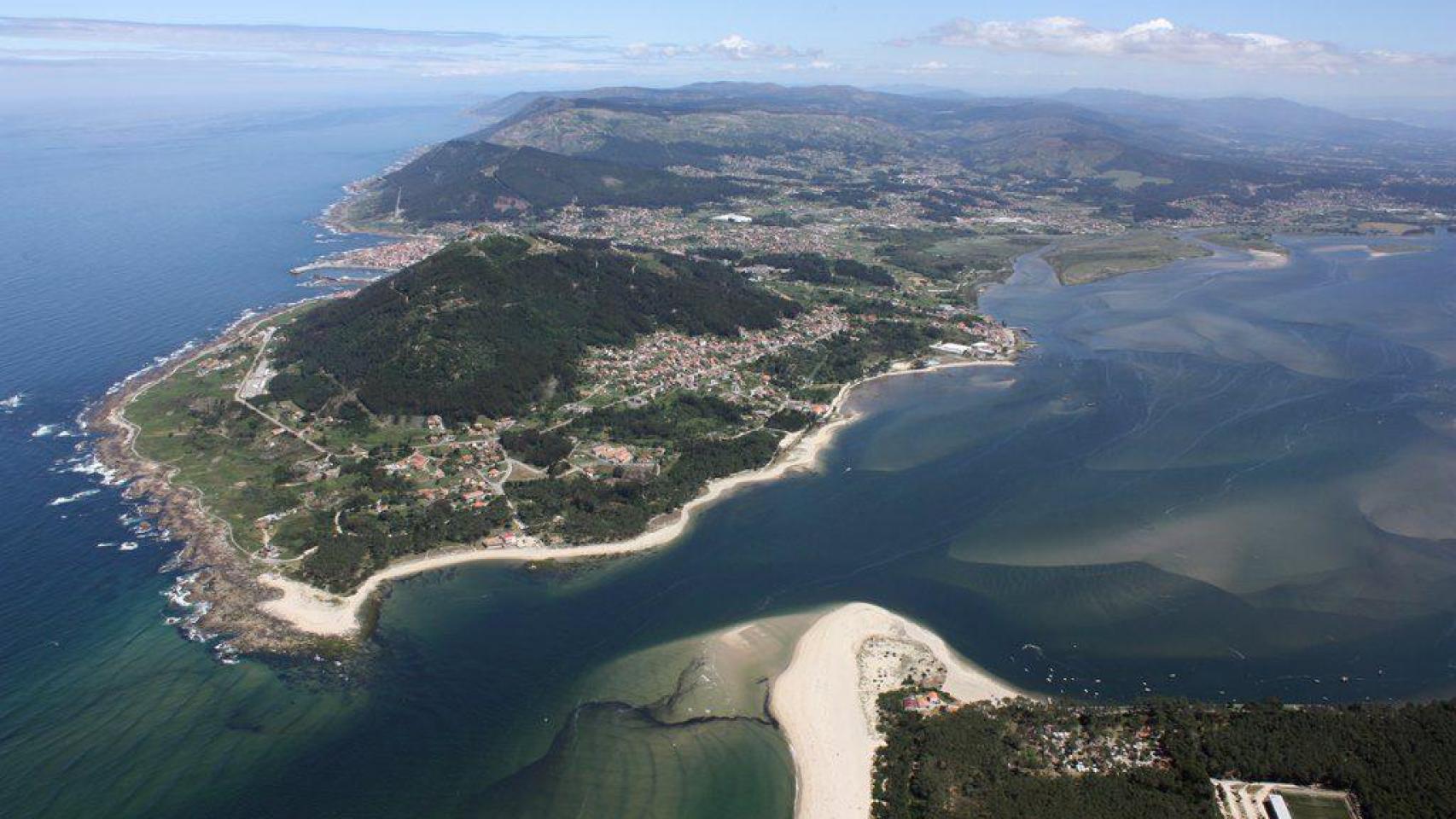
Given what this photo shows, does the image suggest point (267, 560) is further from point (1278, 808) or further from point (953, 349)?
point (953, 349)

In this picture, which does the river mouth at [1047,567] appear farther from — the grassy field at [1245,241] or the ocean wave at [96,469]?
the grassy field at [1245,241]

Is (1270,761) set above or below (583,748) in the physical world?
above

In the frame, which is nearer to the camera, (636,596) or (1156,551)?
(636,596)

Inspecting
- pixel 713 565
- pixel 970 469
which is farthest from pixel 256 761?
pixel 970 469

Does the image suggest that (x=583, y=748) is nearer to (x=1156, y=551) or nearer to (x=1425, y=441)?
(x=1156, y=551)

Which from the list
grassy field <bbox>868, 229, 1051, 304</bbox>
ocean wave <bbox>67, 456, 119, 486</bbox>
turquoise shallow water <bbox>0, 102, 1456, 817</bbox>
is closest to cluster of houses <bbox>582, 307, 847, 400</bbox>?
turquoise shallow water <bbox>0, 102, 1456, 817</bbox>

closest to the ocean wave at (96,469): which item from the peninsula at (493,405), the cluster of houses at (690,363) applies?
the peninsula at (493,405)

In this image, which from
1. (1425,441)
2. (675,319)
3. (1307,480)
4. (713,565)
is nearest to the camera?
(713,565)
